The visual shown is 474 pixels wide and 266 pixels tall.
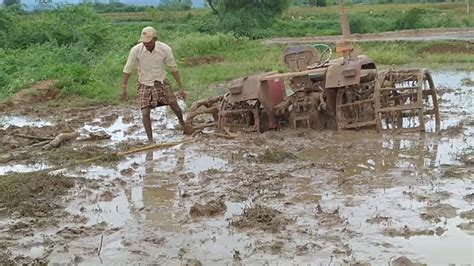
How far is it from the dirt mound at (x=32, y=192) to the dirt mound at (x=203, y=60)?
16.3 metres

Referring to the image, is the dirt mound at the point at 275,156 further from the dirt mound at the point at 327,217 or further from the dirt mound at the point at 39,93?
the dirt mound at the point at 39,93

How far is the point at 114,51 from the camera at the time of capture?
2547cm

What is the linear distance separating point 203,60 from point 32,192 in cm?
1823

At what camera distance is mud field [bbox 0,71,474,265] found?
5.62 metres

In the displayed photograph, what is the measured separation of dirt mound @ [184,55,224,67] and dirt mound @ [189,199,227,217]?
1771 cm

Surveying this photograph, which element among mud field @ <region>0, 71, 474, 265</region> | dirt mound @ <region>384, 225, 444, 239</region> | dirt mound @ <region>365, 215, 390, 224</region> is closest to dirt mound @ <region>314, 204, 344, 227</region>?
mud field @ <region>0, 71, 474, 265</region>

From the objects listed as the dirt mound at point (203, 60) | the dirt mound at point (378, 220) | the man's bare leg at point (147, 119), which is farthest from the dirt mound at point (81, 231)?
the dirt mound at point (203, 60)

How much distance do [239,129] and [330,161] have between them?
245cm

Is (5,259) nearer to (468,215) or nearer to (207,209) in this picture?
Result: (207,209)

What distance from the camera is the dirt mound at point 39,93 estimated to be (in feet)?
52.9

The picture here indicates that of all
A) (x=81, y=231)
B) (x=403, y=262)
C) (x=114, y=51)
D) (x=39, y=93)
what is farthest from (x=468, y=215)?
(x=114, y=51)

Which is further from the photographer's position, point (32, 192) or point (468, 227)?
point (32, 192)

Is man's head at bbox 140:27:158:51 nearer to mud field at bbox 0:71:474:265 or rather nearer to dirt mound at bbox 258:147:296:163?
mud field at bbox 0:71:474:265

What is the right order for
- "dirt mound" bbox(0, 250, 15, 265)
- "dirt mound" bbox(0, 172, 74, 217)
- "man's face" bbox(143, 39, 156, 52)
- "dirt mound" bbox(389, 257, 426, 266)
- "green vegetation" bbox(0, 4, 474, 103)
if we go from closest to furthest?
1. "dirt mound" bbox(389, 257, 426, 266)
2. "dirt mound" bbox(0, 250, 15, 265)
3. "dirt mound" bbox(0, 172, 74, 217)
4. "man's face" bbox(143, 39, 156, 52)
5. "green vegetation" bbox(0, 4, 474, 103)
